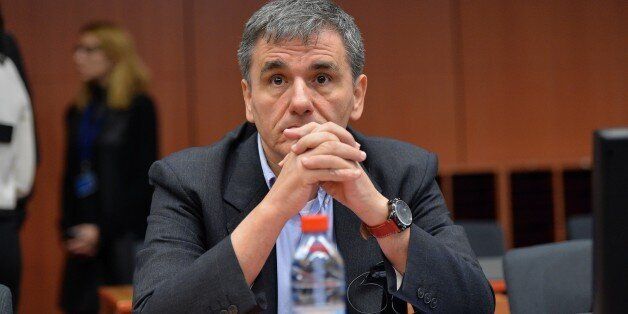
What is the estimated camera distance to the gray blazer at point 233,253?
211 centimetres

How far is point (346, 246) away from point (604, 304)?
924 mm

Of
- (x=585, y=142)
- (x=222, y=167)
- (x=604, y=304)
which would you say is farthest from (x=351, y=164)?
(x=585, y=142)

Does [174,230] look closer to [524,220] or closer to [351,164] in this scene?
[351,164]

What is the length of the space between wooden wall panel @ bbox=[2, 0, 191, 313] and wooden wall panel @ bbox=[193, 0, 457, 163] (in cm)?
23

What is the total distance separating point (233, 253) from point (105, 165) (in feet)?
10.3

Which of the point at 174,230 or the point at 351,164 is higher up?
the point at 351,164

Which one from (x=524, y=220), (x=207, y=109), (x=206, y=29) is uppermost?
(x=206, y=29)

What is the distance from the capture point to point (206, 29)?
6879 millimetres

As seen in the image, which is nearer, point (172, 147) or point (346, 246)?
point (346, 246)

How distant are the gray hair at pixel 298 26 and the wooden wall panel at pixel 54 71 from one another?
4.46 meters

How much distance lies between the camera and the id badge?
17.0 feet

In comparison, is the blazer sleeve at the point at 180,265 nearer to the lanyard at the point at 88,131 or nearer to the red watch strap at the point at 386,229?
the red watch strap at the point at 386,229

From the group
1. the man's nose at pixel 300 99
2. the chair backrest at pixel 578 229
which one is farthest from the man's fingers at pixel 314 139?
the chair backrest at pixel 578 229

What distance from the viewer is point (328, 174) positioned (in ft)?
6.86
